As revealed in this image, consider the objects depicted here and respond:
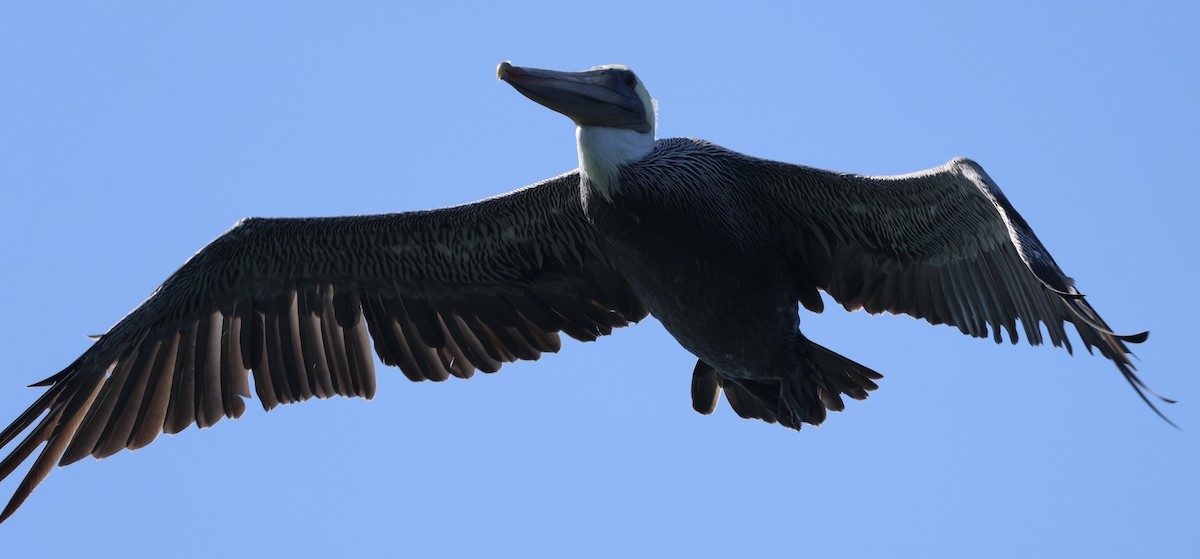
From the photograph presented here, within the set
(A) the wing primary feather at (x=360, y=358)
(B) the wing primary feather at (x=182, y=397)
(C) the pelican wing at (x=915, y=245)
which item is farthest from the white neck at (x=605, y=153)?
(B) the wing primary feather at (x=182, y=397)

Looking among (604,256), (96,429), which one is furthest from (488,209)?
(96,429)

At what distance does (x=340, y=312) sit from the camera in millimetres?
10336

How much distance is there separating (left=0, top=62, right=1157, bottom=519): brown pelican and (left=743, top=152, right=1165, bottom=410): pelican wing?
0.04ft

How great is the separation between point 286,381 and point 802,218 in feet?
12.2

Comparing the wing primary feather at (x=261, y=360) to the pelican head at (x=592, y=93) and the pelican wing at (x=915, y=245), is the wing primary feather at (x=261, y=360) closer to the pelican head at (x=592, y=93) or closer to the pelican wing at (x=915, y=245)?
the pelican head at (x=592, y=93)

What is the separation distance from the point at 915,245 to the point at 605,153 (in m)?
2.14

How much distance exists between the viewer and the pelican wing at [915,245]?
8969mm

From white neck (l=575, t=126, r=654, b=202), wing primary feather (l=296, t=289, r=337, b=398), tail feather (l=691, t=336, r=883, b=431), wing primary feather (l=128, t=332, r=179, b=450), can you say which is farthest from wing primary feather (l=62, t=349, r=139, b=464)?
tail feather (l=691, t=336, r=883, b=431)

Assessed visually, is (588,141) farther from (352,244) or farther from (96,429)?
(96,429)

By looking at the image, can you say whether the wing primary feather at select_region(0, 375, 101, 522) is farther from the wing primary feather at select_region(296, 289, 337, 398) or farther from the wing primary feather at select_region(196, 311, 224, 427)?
the wing primary feather at select_region(296, 289, 337, 398)

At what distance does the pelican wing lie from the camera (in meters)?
8.97

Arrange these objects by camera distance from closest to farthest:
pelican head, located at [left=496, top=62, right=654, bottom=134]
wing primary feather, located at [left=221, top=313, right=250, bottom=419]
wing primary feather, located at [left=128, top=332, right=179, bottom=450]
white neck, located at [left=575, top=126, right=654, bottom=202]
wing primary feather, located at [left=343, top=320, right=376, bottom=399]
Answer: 1. pelican head, located at [left=496, top=62, right=654, bottom=134]
2. white neck, located at [left=575, top=126, right=654, bottom=202]
3. wing primary feather, located at [left=128, top=332, right=179, bottom=450]
4. wing primary feather, located at [left=221, top=313, right=250, bottom=419]
5. wing primary feather, located at [left=343, top=320, right=376, bottom=399]

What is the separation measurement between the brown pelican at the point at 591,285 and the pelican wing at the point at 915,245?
13 mm

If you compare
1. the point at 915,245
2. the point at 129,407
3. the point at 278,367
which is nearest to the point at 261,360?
the point at 278,367
